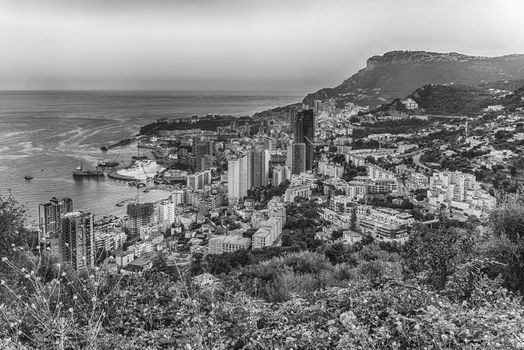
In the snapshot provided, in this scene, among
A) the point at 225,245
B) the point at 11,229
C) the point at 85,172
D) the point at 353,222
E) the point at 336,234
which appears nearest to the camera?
the point at 11,229

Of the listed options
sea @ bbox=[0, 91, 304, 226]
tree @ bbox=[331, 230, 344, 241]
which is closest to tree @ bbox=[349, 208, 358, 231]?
tree @ bbox=[331, 230, 344, 241]

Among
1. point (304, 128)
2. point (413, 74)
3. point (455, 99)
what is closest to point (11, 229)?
A: point (304, 128)

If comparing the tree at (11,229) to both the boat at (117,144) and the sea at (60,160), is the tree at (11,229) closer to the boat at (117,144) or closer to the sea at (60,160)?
the sea at (60,160)

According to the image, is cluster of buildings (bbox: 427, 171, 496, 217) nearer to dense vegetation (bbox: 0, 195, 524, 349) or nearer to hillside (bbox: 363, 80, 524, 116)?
dense vegetation (bbox: 0, 195, 524, 349)

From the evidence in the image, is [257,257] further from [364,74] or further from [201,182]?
[364,74]

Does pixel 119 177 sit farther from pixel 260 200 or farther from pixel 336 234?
pixel 336 234
